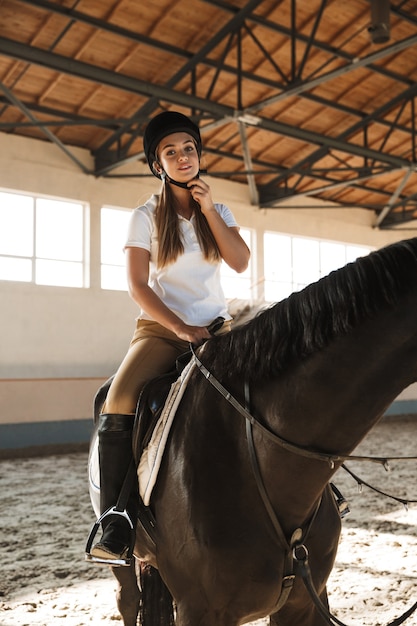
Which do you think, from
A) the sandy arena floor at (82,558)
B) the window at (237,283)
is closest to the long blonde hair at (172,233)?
the sandy arena floor at (82,558)

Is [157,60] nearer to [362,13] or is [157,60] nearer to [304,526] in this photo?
[362,13]

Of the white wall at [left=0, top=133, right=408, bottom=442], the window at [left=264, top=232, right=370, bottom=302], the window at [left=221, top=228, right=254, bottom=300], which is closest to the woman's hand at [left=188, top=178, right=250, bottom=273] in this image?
the white wall at [left=0, top=133, right=408, bottom=442]

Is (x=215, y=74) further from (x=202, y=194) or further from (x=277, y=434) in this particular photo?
(x=277, y=434)

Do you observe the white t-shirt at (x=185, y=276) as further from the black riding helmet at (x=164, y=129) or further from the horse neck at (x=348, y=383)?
the horse neck at (x=348, y=383)

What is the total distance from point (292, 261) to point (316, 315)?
13.0 meters

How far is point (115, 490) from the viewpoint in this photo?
1.87 m

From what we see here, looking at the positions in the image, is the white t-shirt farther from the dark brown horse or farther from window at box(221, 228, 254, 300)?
window at box(221, 228, 254, 300)

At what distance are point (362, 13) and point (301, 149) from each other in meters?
3.70

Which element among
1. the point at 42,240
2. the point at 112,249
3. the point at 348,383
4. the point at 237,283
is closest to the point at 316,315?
the point at 348,383

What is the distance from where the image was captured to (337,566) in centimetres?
385

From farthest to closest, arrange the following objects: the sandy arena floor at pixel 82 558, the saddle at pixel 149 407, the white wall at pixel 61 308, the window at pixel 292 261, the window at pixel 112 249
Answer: the window at pixel 292 261
the window at pixel 112 249
the white wall at pixel 61 308
the sandy arena floor at pixel 82 558
the saddle at pixel 149 407

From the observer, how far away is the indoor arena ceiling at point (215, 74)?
8.24m

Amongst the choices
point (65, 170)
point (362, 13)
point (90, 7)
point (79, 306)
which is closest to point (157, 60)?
point (90, 7)

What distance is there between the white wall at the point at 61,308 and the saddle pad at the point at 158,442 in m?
8.28
